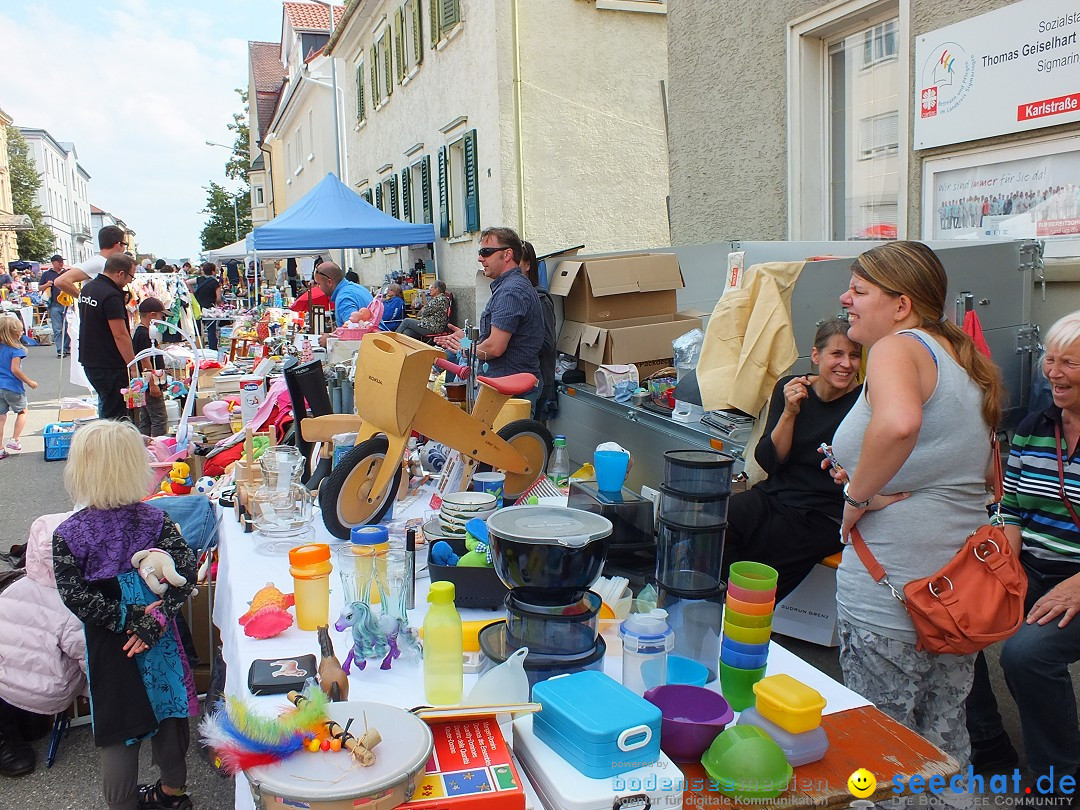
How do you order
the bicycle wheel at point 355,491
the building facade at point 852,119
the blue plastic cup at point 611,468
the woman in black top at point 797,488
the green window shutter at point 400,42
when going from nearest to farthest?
the blue plastic cup at point 611,468 → the bicycle wheel at point 355,491 → the woman in black top at point 797,488 → the building facade at point 852,119 → the green window shutter at point 400,42

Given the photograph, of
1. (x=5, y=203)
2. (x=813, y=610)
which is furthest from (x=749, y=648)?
(x=5, y=203)

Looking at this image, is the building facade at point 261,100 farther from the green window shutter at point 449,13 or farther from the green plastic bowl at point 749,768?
the green plastic bowl at point 749,768

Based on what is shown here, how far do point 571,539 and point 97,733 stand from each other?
75.8 inches

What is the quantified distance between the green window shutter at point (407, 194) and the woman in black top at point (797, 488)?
13.8m

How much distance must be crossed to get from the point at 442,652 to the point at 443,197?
12660 mm

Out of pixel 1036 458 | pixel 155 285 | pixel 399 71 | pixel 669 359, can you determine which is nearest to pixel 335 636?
pixel 1036 458

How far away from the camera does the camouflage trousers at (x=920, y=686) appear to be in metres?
2.39

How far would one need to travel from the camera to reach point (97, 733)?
9.04 feet

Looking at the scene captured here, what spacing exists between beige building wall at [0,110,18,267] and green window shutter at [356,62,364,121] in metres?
40.2

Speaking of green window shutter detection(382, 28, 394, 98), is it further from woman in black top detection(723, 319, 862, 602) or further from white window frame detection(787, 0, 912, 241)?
woman in black top detection(723, 319, 862, 602)

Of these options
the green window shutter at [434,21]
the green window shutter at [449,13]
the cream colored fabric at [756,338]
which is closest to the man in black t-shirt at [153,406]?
the cream colored fabric at [756,338]

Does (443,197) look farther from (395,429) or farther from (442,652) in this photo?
(442,652)

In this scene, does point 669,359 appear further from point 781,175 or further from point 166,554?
point 166,554

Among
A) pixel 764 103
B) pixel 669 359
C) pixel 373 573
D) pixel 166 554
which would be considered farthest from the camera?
pixel 764 103
